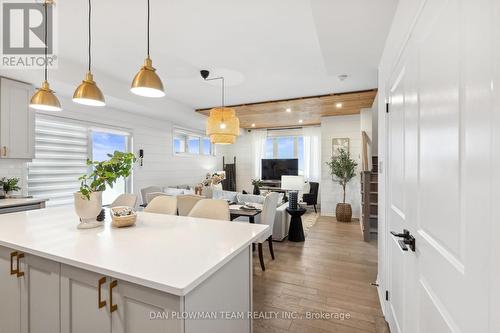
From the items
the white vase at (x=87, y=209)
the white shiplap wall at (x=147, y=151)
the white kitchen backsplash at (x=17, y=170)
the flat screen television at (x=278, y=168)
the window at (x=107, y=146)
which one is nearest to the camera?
the white vase at (x=87, y=209)

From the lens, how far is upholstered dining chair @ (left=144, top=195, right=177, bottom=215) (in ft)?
7.94

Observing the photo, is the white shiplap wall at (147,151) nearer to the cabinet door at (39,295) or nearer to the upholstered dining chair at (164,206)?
the upholstered dining chair at (164,206)

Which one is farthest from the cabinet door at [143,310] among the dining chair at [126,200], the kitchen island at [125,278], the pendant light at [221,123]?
the pendant light at [221,123]

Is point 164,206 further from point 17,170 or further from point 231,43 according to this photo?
point 17,170

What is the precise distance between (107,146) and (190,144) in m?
2.52

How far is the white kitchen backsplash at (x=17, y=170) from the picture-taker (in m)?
3.23

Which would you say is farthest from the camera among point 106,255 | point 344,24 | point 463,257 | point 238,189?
point 238,189

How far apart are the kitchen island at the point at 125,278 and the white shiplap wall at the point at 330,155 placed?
4.87 metres

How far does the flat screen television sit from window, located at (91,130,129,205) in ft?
14.0

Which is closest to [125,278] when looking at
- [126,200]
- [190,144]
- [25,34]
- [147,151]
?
[126,200]

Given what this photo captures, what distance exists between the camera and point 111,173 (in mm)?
1712

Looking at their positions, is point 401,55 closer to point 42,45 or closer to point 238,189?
point 42,45

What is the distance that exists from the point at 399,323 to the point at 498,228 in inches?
56.0

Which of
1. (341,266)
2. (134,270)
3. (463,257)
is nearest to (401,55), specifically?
(463,257)
